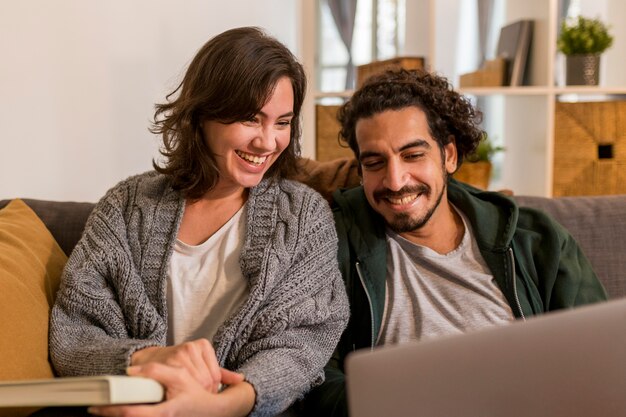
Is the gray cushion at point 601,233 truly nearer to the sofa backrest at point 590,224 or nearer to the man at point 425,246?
the sofa backrest at point 590,224

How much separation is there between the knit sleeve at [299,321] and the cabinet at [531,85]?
219 cm

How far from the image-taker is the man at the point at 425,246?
182cm

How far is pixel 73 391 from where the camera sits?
3.12ft

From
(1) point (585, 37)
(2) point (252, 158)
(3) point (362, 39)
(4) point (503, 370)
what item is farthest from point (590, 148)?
(4) point (503, 370)

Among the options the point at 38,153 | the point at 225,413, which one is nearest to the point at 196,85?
the point at 225,413

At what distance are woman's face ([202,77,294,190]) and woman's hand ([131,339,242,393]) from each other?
0.40 m

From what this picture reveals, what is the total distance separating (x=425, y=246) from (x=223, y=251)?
48 centimetres

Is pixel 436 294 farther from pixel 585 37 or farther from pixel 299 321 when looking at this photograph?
pixel 585 37

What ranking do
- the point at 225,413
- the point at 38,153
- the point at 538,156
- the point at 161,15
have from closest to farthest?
the point at 225,413 → the point at 38,153 → the point at 161,15 → the point at 538,156

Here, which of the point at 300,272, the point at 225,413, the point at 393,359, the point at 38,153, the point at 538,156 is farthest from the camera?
the point at 538,156

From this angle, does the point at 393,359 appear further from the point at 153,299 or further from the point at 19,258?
the point at 19,258

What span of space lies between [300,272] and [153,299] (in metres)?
0.28

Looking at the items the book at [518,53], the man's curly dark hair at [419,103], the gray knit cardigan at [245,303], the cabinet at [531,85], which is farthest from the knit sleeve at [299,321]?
the book at [518,53]

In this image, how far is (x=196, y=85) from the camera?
170 centimetres
